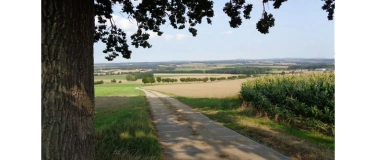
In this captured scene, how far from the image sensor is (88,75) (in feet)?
9.16

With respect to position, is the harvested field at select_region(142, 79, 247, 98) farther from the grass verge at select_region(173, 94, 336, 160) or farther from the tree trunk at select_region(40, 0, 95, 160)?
the tree trunk at select_region(40, 0, 95, 160)

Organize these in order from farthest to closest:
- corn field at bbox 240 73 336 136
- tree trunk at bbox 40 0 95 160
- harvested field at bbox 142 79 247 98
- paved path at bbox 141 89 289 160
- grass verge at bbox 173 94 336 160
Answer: harvested field at bbox 142 79 247 98 → corn field at bbox 240 73 336 136 → grass verge at bbox 173 94 336 160 → paved path at bbox 141 89 289 160 → tree trunk at bbox 40 0 95 160

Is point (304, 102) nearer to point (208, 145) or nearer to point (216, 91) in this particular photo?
point (208, 145)

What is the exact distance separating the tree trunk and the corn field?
7455 mm

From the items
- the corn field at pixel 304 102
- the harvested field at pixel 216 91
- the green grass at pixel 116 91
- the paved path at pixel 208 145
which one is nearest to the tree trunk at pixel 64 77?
the paved path at pixel 208 145

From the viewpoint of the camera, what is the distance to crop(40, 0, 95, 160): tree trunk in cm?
244

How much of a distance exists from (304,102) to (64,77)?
384 inches

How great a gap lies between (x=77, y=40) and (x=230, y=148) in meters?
4.76

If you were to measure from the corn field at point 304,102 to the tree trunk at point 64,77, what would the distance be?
24.5ft

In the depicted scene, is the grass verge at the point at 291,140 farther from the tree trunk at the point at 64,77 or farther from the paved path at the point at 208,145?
the tree trunk at the point at 64,77

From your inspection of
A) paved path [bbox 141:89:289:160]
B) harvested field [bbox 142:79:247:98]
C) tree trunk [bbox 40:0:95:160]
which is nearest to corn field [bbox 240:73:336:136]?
paved path [bbox 141:89:289:160]

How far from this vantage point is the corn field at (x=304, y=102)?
9.02m
